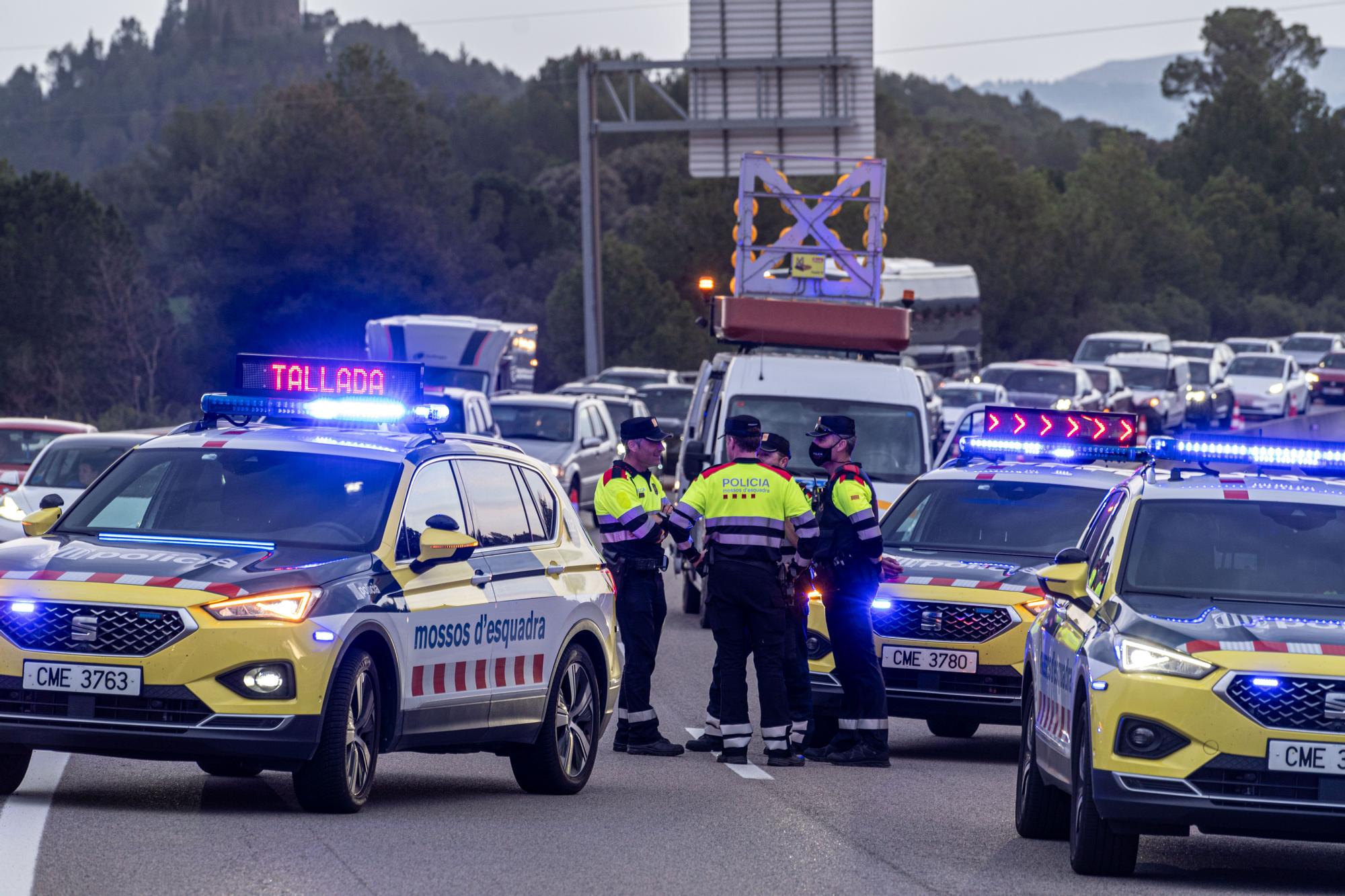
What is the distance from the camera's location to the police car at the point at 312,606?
862cm

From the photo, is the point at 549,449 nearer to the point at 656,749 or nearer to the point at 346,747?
the point at 656,749

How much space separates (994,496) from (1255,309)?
324 feet

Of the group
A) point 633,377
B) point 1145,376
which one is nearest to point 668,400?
point 633,377

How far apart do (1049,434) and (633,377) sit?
34.5 m

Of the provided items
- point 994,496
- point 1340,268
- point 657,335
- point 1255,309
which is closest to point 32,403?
point 657,335

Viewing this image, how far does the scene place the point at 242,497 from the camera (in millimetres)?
9914

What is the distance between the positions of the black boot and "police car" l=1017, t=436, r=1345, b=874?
9.16ft

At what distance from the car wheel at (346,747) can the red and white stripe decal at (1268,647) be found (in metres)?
3.21

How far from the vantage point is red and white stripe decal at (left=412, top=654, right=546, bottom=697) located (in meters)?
9.58

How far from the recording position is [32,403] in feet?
199

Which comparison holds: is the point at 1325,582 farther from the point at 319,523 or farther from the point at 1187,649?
the point at 319,523

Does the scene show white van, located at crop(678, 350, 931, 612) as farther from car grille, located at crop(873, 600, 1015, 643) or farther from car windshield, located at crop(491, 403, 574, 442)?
car windshield, located at crop(491, 403, 574, 442)

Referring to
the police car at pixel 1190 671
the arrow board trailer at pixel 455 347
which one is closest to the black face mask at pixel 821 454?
the police car at pixel 1190 671

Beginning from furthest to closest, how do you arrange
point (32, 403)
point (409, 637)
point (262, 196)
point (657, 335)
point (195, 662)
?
point (262, 196)
point (657, 335)
point (32, 403)
point (409, 637)
point (195, 662)
